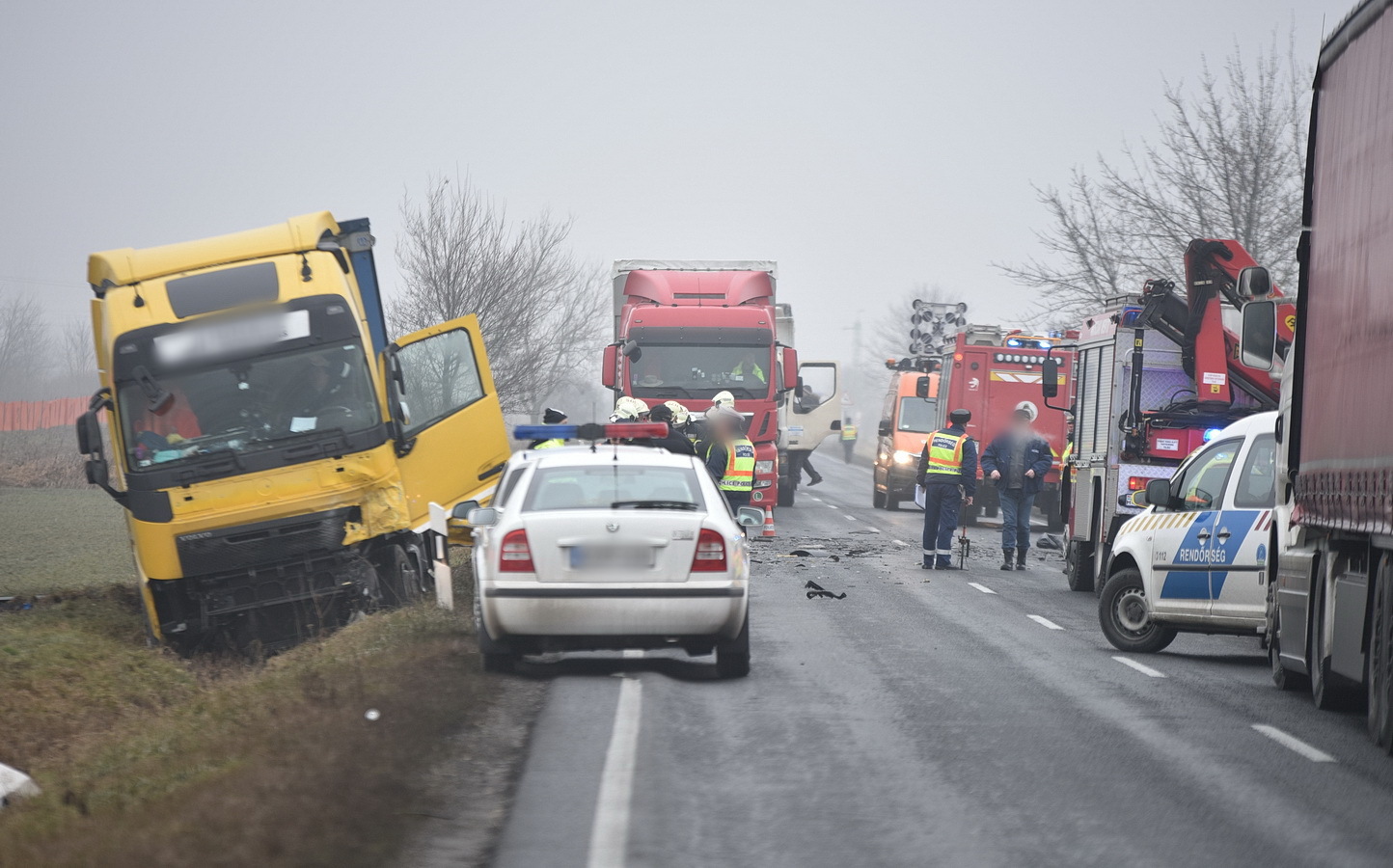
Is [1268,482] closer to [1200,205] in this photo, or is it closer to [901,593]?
[901,593]

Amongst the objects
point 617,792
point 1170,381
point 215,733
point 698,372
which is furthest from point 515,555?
point 698,372

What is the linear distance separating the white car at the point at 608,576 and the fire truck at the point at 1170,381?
7967 mm

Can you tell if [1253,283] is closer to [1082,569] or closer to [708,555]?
[708,555]

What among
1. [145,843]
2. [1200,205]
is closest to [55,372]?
[1200,205]

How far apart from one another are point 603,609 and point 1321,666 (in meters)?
4.11

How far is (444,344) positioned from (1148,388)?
24.5 feet

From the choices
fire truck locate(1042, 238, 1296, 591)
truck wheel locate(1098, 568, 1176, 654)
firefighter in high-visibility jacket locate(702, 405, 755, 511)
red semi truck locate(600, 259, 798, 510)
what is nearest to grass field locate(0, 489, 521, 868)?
firefighter in high-visibility jacket locate(702, 405, 755, 511)

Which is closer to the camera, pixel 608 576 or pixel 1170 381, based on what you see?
pixel 608 576

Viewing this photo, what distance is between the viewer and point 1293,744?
848cm

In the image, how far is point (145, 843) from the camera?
565cm

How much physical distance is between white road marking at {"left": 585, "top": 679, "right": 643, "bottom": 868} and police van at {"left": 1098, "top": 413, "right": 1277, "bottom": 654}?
463 centimetres

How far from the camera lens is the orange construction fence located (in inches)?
2178

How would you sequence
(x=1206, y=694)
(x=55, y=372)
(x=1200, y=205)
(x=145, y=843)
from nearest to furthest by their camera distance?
(x=145, y=843) < (x=1206, y=694) < (x=1200, y=205) < (x=55, y=372)

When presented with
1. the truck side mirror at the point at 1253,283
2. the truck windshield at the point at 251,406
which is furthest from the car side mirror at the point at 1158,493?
the truck windshield at the point at 251,406
